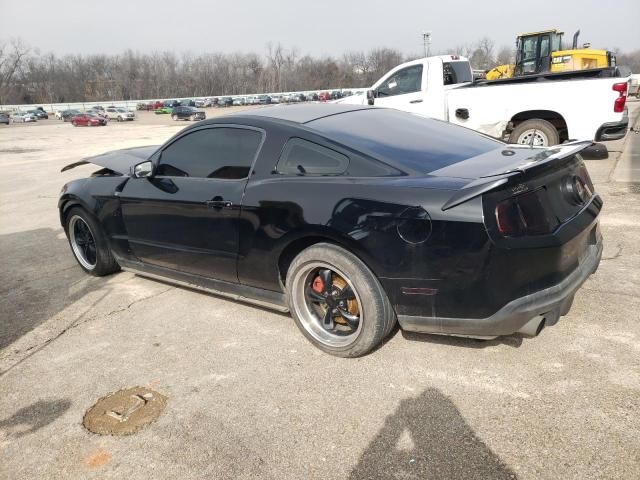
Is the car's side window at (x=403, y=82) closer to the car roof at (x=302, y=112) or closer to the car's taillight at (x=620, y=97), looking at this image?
the car's taillight at (x=620, y=97)

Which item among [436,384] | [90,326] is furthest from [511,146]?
[90,326]

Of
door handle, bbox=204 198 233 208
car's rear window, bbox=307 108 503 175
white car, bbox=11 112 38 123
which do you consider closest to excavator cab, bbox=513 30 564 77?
car's rear window, bbox=307 108 503 175

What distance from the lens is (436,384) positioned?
2736 mm

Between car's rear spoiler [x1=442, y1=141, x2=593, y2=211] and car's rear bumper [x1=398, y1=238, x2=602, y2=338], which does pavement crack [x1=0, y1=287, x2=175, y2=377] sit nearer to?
car's rear bumper [x1=398, y1=238, x2=602, y2=338]

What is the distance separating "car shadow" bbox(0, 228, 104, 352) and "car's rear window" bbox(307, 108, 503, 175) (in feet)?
8.96

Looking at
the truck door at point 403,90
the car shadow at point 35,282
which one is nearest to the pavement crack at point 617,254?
the car shadow at point 35,282

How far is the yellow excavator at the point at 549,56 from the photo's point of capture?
1794 centimetres

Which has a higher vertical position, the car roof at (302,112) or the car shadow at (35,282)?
the car roof at (302,112)

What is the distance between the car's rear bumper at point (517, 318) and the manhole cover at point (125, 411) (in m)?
1.47

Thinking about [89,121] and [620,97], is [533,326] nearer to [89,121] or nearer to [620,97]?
[620,97]

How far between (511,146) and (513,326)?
1.50m

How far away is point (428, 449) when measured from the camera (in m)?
2.26

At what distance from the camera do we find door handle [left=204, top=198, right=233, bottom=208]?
3.37 meters

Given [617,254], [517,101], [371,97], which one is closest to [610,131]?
[517,101]
